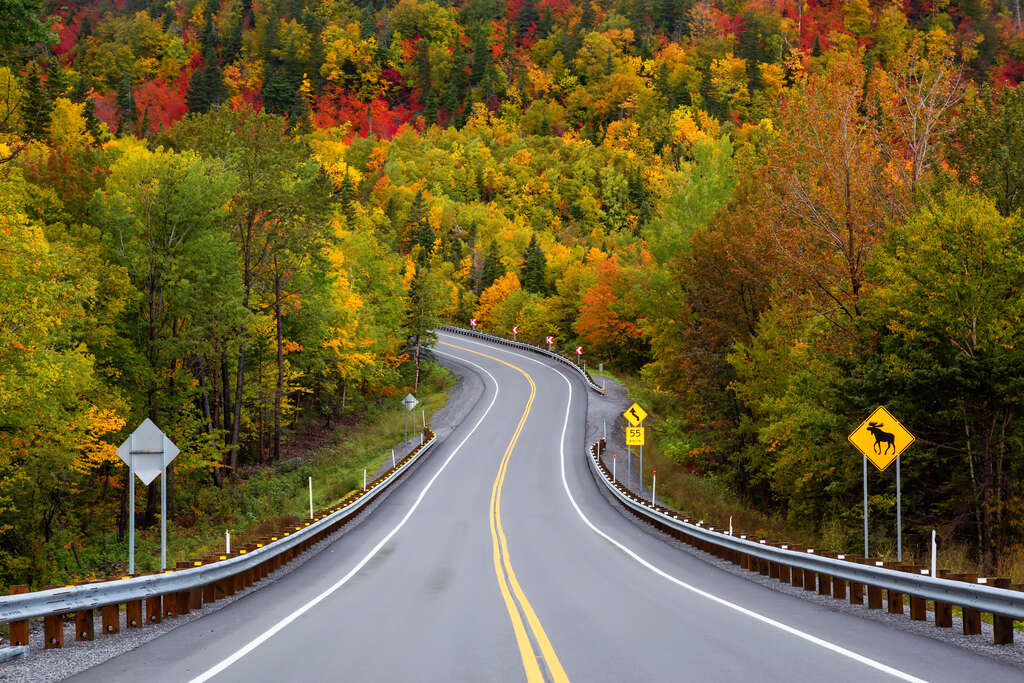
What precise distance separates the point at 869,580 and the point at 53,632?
10.3 m

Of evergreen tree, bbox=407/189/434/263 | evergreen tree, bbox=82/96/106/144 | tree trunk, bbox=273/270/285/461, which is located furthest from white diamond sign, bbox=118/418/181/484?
evergreen tree, bbox=407/189/434/263

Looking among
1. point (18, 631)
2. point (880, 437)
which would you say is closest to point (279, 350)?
point (880, 437)

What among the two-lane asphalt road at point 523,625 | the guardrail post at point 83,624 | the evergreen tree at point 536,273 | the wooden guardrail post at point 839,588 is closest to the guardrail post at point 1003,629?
the two-lane asphalt road at point 523,625

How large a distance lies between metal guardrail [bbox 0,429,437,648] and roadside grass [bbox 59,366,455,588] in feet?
8.78

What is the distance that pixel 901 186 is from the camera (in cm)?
2944

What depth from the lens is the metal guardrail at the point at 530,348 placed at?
6712cm

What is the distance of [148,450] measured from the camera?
13.5 metres

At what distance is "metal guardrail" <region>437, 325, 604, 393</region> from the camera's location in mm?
67125

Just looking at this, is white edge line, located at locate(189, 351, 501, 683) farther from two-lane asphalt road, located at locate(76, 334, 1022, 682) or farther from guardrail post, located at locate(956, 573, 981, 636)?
guardrail post, located at locate(956, 573, 981, 636)

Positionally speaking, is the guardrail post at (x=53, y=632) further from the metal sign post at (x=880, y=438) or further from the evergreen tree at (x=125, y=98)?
the evergreen tree at (x=125, y=98)

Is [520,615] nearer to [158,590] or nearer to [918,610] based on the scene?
[158,590]

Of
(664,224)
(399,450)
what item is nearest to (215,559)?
(399,450)

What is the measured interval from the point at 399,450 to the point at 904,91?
30873 mm

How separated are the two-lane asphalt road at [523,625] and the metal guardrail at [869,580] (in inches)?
→ 25.7
